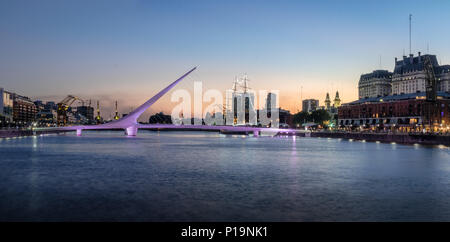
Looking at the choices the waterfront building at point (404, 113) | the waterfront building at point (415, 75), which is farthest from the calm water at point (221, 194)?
the waterfront building at point (415, 75)

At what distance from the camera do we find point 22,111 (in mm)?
177250

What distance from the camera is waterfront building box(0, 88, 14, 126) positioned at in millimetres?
138000

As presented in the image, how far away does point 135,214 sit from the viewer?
12766 millimetres

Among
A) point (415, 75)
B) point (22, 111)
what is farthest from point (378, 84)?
point (22, 111)

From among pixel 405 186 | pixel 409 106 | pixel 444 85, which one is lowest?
pixel 405 186

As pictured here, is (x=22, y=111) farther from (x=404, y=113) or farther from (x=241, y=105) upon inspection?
(x=404, y=113)

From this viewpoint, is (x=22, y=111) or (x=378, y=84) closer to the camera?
(x=378, y=84)

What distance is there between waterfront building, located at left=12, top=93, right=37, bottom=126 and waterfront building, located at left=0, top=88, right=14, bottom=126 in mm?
5756

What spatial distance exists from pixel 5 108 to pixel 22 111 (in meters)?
32.0

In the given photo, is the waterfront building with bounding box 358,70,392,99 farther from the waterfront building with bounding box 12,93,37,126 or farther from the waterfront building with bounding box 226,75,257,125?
the waterfront building with bounding box 12,93,37,126

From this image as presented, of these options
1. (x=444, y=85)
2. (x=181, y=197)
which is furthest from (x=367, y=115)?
(x=181, y=197)

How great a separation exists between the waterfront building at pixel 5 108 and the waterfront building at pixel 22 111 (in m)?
5.76
